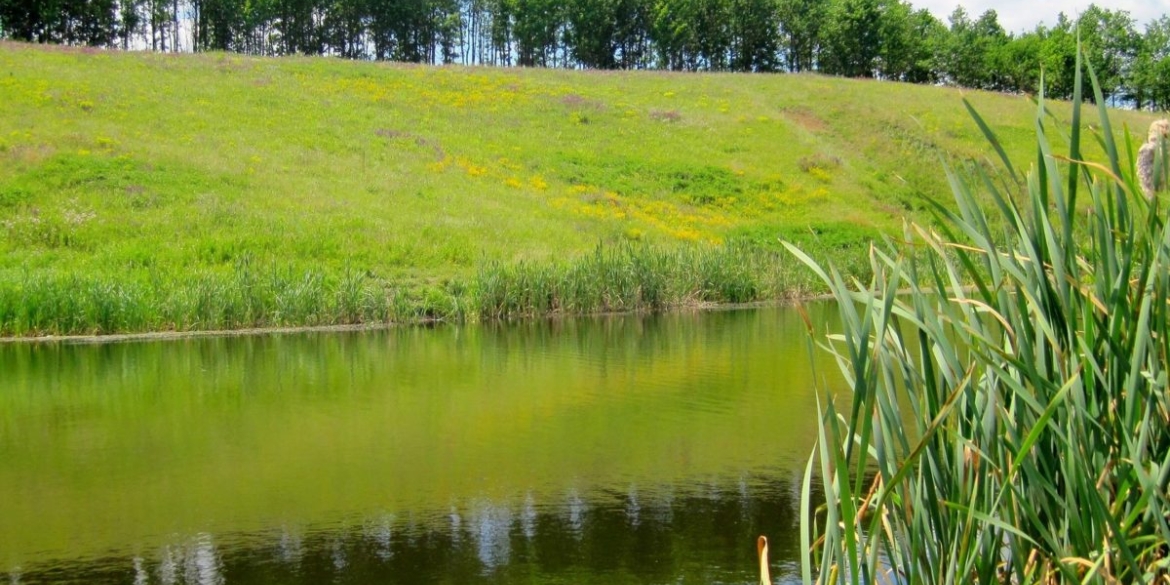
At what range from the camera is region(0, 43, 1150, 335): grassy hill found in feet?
77.6

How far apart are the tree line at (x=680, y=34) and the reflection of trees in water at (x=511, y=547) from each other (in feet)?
226

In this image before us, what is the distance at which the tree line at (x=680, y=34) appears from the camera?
244ft

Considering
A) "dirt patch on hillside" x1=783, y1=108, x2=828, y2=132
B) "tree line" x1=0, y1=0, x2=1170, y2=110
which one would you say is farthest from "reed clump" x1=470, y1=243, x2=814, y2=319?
"tree line" x1=0, y1=0, x2=1170, y2=110

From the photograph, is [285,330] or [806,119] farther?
[806,119]

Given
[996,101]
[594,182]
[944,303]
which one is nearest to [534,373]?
[944,303]

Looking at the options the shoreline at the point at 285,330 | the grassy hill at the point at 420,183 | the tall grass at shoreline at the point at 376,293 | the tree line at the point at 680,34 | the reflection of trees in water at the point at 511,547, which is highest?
the tree line at the point at 680,34

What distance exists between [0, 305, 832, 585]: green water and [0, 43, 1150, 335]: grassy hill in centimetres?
559

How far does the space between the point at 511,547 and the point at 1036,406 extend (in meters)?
5.37

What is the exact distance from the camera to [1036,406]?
3.19m

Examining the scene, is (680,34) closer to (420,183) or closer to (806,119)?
(806,119)

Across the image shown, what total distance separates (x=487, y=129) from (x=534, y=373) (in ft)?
93.6

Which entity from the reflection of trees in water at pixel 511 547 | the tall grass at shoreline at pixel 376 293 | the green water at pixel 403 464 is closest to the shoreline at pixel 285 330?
the tall grass at shoreline at pixel 376 293

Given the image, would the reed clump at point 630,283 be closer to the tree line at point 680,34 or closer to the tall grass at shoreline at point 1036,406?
the tall grass at shoreline at point 1036,406

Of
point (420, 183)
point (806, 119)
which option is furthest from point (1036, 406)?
point (806, 119)
